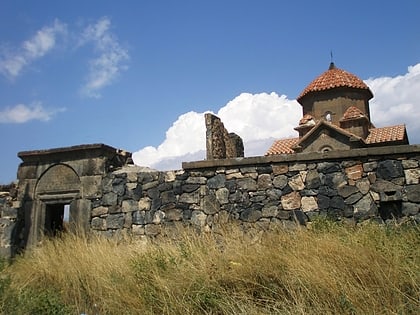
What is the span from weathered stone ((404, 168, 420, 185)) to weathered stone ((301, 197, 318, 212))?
1.55m

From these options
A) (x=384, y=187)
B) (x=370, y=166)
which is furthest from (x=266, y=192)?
(x=384, y=187)

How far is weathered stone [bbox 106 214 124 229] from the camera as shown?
312 inches

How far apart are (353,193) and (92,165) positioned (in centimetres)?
562

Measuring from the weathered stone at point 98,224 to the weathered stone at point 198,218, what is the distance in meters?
2.14

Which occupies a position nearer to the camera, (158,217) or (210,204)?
(210,204)

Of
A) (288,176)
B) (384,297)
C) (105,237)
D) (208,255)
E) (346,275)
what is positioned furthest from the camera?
(105,237)

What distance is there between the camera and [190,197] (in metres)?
7.48

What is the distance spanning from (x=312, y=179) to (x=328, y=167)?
36cm

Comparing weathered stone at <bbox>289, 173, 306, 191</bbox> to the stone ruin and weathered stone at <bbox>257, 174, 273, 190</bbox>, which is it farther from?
the stone ruin

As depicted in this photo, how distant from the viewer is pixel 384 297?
3324 mm

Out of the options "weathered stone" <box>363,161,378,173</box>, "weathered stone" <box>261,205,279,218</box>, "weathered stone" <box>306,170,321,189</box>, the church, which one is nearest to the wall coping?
"weathered stone" <box>363,161,378,173</box>

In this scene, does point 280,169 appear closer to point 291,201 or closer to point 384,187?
point 291,201

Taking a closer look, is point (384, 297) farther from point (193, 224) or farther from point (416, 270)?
point (193, 224)

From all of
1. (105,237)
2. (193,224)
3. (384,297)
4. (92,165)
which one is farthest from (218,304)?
(92,165)
